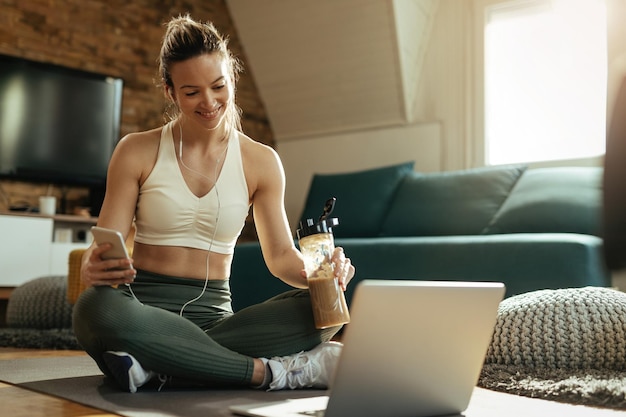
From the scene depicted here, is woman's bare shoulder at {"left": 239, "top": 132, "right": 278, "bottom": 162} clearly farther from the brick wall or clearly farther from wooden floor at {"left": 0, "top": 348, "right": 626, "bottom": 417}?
the brick wall

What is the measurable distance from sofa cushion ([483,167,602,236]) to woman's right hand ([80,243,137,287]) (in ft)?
8.02

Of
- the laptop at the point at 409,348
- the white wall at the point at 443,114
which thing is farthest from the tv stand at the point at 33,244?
the laptop at the point at 409,348

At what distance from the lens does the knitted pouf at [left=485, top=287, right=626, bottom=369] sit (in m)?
1.96

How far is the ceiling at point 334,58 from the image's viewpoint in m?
4.75

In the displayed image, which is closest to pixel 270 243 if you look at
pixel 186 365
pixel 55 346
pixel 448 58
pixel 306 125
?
pixel 186 365

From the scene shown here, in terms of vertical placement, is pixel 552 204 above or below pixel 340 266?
above

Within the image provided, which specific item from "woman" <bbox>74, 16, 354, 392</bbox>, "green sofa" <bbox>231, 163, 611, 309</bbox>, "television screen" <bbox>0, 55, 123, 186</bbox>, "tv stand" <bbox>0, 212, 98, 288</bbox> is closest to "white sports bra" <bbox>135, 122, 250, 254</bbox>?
"woman" <bbox>74, 16, 354, 392</bbox>

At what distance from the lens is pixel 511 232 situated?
366 centimetres

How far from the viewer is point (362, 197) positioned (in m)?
4.39

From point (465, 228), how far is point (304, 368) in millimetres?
2232

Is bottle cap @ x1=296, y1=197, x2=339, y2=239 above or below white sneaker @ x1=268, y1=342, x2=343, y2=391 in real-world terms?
above

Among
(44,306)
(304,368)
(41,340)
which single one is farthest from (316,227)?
(44,306)

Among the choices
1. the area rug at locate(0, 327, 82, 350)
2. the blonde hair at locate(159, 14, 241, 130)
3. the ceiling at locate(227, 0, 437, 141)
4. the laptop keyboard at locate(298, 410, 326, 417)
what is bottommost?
the area rug at locate(0, 327, 82, 350)

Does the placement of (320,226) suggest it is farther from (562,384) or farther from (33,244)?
(33,244)
